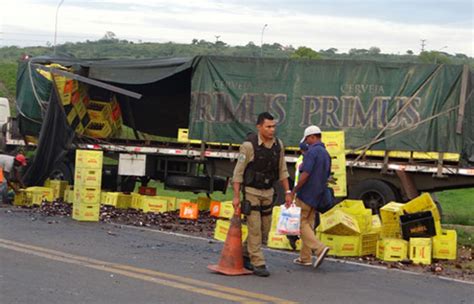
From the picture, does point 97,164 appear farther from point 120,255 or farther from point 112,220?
point 120,255

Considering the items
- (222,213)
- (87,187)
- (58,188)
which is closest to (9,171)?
(58,188)

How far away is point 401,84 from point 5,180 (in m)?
8.28

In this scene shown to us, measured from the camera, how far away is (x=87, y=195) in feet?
52.1

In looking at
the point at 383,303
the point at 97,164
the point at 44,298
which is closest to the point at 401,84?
the point at 97,164

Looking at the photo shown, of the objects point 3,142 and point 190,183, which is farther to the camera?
point 3,142

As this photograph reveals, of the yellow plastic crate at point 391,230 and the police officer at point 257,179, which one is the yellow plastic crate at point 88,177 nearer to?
the yellow plastic crate at point 391,230

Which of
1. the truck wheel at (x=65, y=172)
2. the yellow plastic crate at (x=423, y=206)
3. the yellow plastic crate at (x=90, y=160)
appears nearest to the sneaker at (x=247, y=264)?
the yellow plastic crate at (x=423, y=206)

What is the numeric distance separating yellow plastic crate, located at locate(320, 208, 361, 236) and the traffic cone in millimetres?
2432

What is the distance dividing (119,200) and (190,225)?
282cm

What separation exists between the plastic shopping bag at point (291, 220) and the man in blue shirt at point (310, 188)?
0.28 metres

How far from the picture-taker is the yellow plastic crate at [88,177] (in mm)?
16067

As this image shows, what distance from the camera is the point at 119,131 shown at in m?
23.2

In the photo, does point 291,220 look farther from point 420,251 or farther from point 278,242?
point 420,251

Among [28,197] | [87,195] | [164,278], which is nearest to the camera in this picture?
[164,278]
